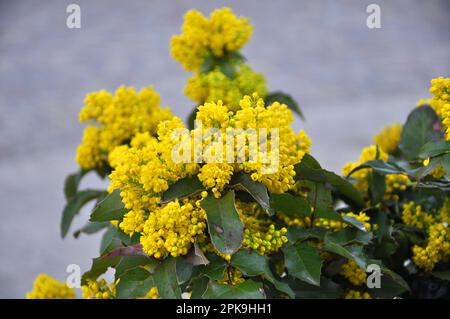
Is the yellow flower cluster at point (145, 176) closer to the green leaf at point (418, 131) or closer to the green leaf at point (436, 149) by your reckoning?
the green leaf at point (436, 149)

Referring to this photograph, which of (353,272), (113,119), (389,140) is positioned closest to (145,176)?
(353,272)

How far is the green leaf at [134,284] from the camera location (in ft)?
1.99

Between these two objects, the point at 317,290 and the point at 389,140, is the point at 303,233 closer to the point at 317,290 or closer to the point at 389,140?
the point at 317,290

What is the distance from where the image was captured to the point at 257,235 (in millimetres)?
622

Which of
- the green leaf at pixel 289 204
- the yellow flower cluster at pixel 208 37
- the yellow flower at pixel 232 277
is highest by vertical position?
the yellow flower cluster at pixel 208 37

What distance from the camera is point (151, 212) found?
2.04 feet

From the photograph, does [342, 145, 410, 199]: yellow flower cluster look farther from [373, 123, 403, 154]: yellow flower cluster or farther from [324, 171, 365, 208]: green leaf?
[373, 123, 403, 154]: yellow flower cluster

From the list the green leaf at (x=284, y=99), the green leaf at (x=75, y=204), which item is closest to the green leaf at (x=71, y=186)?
the green leaf at (x=75, y=204)

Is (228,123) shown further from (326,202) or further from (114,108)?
(114,108)

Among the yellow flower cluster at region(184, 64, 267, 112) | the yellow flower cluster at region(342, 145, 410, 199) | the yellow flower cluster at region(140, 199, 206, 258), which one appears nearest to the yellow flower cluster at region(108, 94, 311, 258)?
the yellow flower cluster at region(140, 199, 206, 258)

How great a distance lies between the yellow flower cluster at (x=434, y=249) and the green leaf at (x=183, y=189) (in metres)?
0.27
